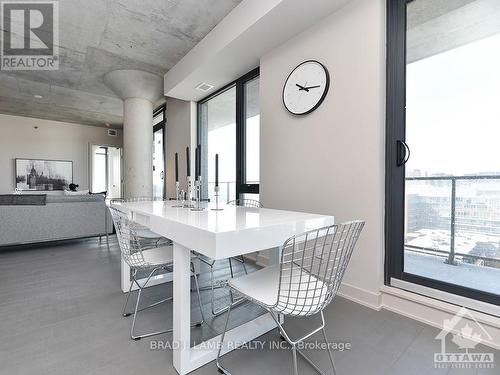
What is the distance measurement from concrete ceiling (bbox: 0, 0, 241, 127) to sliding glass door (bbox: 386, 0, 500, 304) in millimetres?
1883

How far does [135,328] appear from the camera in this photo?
1696 millimetres

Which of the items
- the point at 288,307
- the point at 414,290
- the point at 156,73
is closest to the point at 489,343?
the point at 414,290

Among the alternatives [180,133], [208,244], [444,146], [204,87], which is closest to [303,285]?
[208,244]

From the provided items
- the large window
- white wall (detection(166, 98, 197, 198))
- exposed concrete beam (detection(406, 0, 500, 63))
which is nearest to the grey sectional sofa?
white wall (detection(166, 98, 197, 198))

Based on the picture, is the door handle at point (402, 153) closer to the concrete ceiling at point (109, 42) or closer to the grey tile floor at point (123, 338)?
the grey tile floor at point (123, 338)

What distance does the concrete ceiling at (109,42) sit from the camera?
268cm

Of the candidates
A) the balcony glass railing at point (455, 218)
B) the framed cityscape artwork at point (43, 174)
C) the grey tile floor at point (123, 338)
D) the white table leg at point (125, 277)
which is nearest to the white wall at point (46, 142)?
the framed cityscape artwork at point (43, 174)

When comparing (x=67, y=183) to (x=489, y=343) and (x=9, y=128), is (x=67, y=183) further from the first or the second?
(x=489, y=343)

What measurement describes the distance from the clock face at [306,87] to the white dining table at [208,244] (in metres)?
1.42

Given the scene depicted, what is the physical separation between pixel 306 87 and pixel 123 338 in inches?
103

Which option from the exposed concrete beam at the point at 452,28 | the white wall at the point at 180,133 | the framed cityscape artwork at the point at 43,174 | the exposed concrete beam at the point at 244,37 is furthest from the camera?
the framed cityscape artwork at the point at 43,174

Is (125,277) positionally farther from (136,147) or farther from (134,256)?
(136,147)

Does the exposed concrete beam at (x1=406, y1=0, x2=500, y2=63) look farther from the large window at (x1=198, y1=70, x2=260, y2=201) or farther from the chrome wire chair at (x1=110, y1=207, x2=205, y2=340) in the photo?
the chrome wire chair at (x1=110, y1=207, x2=205, y2=340)

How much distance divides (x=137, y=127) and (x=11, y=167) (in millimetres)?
4949
